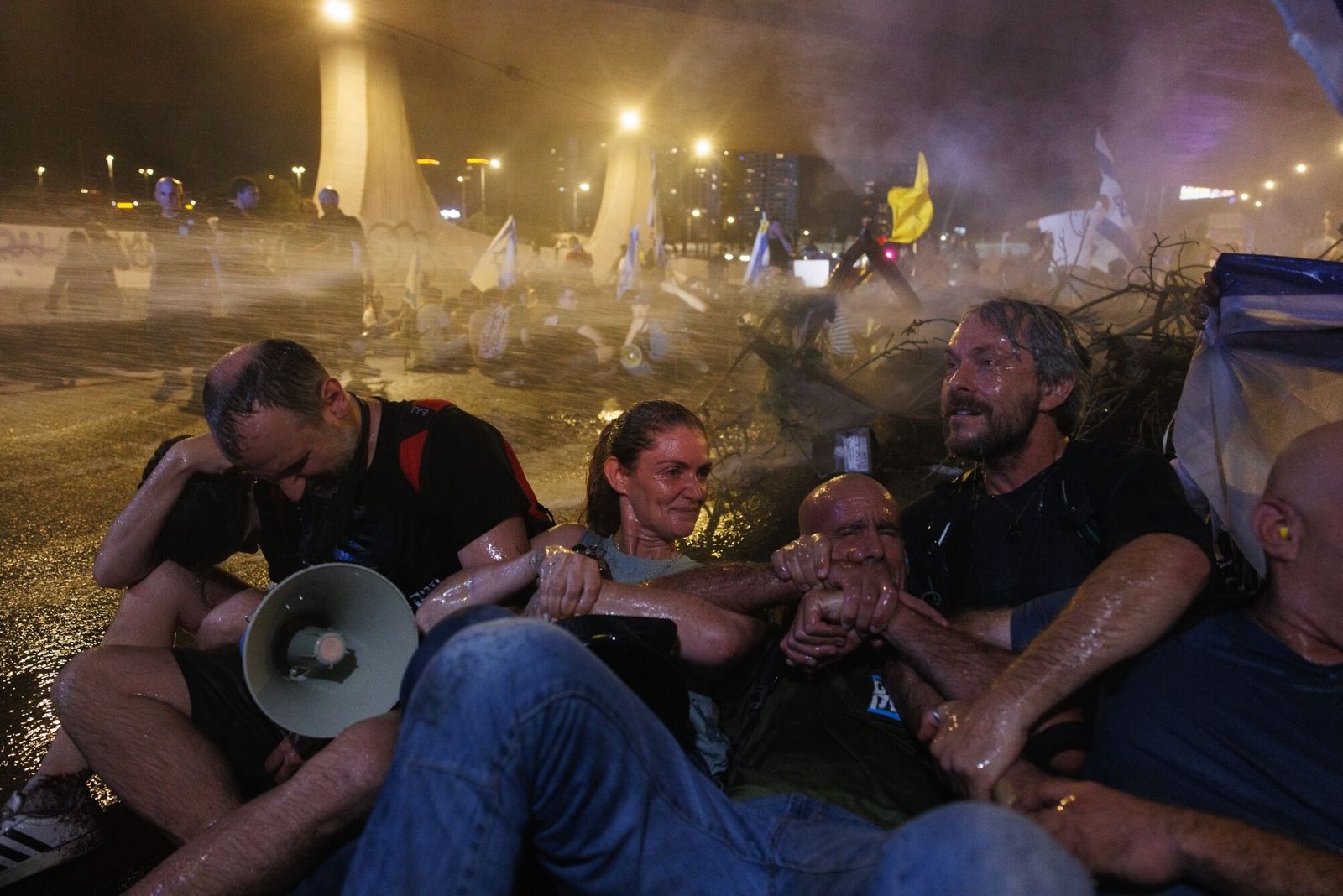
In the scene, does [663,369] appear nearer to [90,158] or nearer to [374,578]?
[90,158]

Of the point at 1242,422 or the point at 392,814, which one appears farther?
the point at 1242,422

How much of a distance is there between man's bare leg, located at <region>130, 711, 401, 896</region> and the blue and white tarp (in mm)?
2412

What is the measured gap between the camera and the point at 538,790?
135cm

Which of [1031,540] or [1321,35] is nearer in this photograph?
[1321,35]

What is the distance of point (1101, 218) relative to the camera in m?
10.1

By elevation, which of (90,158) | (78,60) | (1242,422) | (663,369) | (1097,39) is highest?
(1097,39)

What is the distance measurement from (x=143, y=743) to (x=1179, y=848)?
95.8 inches

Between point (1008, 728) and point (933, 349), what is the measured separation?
437 cm

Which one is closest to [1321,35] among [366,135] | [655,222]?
[366,135]

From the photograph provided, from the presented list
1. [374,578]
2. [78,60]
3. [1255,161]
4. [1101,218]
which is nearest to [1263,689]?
[374,578]

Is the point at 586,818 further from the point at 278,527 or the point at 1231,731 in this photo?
the point at 278,527

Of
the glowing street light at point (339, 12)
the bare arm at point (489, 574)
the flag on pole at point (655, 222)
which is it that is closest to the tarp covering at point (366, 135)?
the glowing street light at point (339, 12)

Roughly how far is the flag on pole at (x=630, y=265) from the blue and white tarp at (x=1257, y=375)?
12.6 m

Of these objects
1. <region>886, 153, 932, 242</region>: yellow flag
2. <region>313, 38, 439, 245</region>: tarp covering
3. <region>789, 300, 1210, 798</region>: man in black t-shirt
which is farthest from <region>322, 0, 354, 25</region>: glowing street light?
<region>789, 300, 1210, 798</region>: man in black t-shirt
